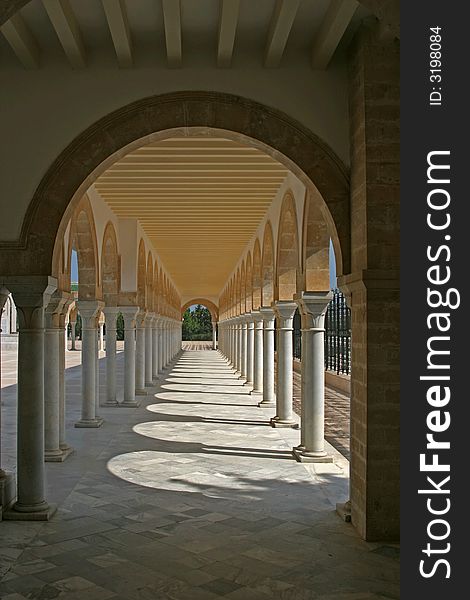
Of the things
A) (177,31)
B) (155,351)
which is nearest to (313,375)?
(177,31)

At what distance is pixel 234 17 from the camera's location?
20.6 feet

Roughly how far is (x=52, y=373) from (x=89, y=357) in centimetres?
345

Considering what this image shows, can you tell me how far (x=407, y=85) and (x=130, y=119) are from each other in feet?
13.4


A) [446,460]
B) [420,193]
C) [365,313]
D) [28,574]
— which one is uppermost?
[420,193]

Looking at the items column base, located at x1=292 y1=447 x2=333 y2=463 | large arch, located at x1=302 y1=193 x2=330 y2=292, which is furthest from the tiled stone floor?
large arch, located at x1=302 y1=193 x2=330 y2=292

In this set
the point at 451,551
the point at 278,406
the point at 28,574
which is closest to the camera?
the point at 451,551

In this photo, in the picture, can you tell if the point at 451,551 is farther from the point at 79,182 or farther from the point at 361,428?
the point at 79,182

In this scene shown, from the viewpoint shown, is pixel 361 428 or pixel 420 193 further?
pixel 361 428

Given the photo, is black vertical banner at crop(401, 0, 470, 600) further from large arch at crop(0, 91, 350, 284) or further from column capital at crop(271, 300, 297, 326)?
column capital at crop(271, 300, 297, 326)

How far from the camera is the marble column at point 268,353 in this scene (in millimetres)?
16188

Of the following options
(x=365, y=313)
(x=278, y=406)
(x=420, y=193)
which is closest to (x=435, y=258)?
(x=420, y=193)

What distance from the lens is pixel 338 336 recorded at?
2200cm

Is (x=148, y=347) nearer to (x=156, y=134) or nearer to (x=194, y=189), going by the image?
(x=194, y=189)

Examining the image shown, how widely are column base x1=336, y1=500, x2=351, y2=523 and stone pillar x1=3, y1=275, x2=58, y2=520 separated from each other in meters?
3.04
